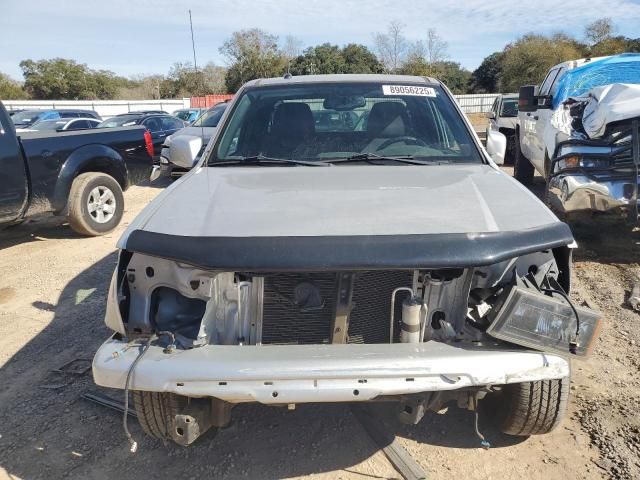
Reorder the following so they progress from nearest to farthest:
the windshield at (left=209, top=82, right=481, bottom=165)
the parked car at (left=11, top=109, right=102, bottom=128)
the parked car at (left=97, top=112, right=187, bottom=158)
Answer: the windshield at (left=209, top=82, right=481, bottom=165) → the parked car at (left=97, top=112, right=187, bottom=158) → the parked car at (left=11, top=109, right=102, bottom=128)

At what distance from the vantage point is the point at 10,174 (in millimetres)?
5871

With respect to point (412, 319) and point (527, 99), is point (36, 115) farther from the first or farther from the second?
point (412, 319)

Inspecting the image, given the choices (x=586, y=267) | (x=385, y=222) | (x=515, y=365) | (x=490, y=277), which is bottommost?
(x=586, y=267)

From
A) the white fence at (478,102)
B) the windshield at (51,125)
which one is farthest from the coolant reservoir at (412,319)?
the white fence at (478,102)

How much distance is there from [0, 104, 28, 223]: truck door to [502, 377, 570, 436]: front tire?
18.4 feet

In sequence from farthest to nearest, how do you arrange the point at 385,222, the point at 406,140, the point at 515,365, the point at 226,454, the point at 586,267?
the point at 586,267
the point at 406,140
the point at 226,454
the point at 385,222
the point at 515,365

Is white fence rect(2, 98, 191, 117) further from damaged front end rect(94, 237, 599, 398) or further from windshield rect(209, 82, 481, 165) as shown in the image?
damaged front end rect(94, 237, 599, 398)

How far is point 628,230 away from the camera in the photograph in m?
6.52

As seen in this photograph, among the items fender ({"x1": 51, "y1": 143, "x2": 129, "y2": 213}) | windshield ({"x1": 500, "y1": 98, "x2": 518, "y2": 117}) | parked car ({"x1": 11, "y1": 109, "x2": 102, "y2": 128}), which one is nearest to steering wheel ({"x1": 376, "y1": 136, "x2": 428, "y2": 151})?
fender ({"x1": 51, "y1": 143, "x2": 129, "y2": 213})

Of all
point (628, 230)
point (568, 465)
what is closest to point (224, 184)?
point (568, 465)

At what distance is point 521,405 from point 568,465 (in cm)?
45

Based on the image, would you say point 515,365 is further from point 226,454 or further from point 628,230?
point 628,230

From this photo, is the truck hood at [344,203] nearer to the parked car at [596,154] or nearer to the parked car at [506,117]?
the parked car at [596,154]

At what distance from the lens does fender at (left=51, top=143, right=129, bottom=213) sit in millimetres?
6484
